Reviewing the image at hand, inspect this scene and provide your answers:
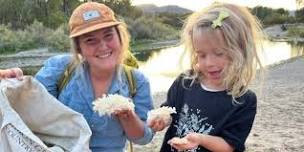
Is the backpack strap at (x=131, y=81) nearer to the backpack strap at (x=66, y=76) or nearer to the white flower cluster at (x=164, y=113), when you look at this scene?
the backpack strap at (x=66, y=76)

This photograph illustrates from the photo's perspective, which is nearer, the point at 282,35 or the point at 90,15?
the point at 90,15

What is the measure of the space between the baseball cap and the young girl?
55 cm

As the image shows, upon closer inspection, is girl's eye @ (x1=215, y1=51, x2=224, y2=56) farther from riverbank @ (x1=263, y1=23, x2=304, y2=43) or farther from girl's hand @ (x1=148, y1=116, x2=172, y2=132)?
riverbank @ (x1=263, y1=23, x2=304, y2=43)

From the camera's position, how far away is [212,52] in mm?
2893

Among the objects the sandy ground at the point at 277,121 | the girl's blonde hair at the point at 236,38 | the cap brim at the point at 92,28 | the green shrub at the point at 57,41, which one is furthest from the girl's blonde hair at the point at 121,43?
the green shrub at the point at 57,41

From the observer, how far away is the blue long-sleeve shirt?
343cm

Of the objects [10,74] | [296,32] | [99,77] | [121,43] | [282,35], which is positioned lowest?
[282,35]

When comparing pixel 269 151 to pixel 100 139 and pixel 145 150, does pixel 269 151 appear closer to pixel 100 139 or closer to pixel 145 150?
pixel 145 150

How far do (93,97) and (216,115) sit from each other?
2.89ft

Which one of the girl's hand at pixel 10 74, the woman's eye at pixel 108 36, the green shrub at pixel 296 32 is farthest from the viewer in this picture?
the green shrub at pixel 296 32

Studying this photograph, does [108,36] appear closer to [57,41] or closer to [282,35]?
[57,41]

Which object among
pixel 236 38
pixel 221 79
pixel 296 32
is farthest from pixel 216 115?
pixel 296 32

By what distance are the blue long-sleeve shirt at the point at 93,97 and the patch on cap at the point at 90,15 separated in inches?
12.6

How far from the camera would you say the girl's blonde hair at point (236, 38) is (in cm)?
291
